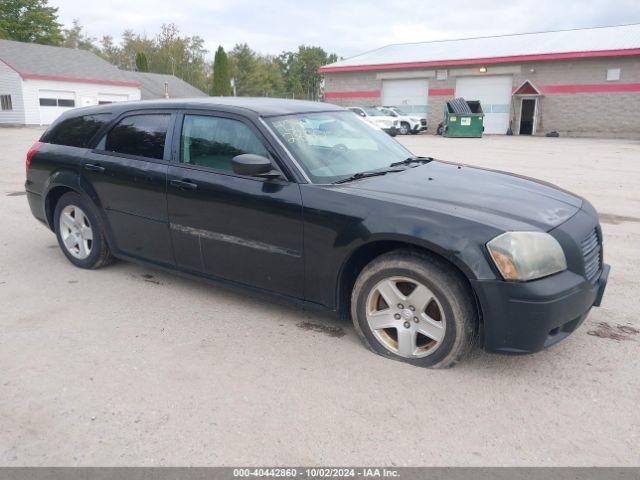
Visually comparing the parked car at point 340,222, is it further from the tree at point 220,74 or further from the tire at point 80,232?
the tree at point 220,74

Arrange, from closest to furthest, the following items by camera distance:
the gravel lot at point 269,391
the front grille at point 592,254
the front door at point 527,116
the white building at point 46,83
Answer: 1. the gravel lot at point 269,391
2. the front grille at point 592,254
3. the front door at point 527,116
4. the white building at point 46,83

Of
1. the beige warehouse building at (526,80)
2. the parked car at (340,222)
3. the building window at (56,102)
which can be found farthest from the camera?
the building window at (56,102)

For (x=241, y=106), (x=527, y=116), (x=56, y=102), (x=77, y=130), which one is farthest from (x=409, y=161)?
(x=56, y=102)

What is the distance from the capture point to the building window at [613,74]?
1187 inches

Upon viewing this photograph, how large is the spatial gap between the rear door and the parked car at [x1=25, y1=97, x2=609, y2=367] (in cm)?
1

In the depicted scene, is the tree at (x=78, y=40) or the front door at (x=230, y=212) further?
the tree at (x=78, y=40)

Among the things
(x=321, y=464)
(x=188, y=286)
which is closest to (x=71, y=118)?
(x=188, y=286)

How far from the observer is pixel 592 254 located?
3.49m

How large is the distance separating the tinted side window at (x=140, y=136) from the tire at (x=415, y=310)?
2.14 meters

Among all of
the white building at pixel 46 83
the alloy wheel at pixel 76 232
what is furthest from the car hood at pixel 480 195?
the white building at pixel 46 83

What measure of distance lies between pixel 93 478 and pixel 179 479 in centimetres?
39

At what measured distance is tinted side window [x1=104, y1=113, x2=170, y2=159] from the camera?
4.55 metres

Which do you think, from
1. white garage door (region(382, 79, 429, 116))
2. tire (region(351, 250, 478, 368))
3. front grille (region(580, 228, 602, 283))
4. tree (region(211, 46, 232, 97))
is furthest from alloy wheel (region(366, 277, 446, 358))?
tree (region(211, 46, 232, 97))

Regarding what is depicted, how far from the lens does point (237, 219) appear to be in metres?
4.00
